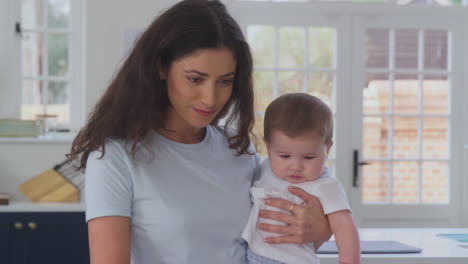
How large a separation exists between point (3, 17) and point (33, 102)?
65 centimetres

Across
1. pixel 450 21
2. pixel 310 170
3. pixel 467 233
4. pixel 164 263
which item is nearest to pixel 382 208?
pixel 450 21

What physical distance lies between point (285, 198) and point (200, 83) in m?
0.45

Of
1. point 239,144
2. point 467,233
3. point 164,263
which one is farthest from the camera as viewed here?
point 467,233

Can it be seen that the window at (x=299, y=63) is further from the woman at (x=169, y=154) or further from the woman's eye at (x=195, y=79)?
the woman's eye at (x=195, y=79)

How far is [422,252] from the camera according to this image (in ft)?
7.62

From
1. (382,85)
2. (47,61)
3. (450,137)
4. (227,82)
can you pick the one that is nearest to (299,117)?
(227,82)

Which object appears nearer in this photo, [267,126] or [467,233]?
[267,126]

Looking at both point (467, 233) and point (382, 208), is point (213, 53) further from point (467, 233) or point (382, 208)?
point (382, 208)

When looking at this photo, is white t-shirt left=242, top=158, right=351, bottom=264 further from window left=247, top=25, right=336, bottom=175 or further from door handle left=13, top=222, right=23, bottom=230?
window left=247, top=25, right=336, bottom=175

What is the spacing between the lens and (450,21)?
5484mm

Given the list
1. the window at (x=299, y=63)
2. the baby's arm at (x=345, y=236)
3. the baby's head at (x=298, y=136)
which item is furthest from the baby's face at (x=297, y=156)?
the window at (x=299, y=63)

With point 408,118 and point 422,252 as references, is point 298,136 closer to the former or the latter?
point 422,252

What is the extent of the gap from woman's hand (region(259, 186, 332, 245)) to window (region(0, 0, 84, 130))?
3252 millimetres

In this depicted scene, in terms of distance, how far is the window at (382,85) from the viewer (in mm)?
5281
